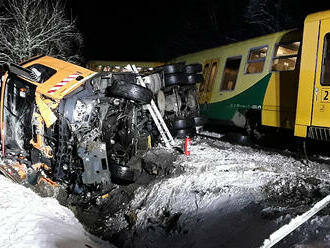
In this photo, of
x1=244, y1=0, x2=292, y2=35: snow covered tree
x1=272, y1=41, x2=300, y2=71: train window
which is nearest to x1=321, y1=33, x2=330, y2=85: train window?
x1=272, y1=41, x2=300, y2=71: train window

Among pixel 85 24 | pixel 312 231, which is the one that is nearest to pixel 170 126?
pixel 312 231

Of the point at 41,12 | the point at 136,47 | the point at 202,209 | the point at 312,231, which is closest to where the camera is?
the point at 312,231

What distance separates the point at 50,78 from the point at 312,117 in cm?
491

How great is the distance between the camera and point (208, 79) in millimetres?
10336

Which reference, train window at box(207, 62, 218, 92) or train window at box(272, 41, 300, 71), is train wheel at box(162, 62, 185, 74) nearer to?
train window at box(272, 41, 300, 71)

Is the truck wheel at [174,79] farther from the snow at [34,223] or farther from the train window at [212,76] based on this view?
the snow at [34,223]

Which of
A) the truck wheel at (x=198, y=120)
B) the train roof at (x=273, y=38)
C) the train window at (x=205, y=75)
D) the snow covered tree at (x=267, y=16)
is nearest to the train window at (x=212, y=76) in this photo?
the train window at (x=205, y=75)

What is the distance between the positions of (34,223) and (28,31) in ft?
41.5

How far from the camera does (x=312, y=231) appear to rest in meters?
3.44

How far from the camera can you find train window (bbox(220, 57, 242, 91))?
911 centimetres

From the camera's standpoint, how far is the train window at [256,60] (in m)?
8.08

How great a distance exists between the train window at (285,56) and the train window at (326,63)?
1.18 m

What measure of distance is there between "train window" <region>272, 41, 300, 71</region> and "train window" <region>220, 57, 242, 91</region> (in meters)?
1.43

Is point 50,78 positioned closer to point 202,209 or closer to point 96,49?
point 202,209
